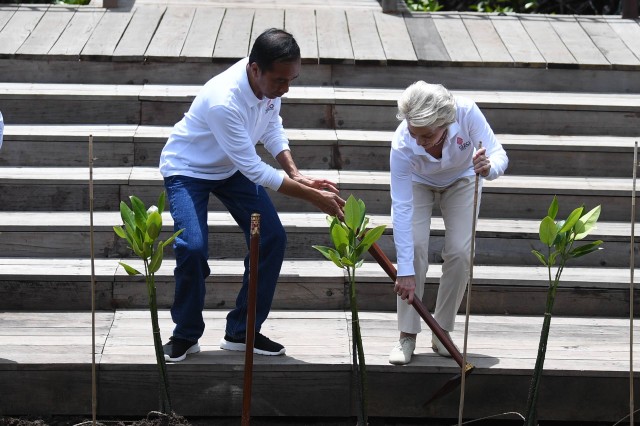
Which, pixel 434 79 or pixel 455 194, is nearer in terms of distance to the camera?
pixel 455 194

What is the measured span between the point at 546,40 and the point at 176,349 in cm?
337

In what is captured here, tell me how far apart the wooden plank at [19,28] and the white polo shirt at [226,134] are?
2.25 meters

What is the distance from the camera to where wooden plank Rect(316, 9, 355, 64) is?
5891mm

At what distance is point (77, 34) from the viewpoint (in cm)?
616

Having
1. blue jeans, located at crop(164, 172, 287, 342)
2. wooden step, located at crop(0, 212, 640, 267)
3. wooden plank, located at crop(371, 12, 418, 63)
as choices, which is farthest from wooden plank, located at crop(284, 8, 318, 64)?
blue jeans, located at crop(164, 172, 287, 342)

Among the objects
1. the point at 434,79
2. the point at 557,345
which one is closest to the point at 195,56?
the point at 434,79

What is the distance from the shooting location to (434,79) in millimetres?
5934

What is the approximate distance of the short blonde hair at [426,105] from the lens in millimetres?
3625

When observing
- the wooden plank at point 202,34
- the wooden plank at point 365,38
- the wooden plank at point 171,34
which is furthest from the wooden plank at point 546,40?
the wooden plank at point 171,34

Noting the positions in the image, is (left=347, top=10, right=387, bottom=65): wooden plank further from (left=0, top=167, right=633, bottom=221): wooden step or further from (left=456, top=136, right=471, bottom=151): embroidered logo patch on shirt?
(left=456, top=136, right=471, bottom=151): embroidered logo patch on shirt

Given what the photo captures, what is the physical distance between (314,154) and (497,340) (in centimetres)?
156

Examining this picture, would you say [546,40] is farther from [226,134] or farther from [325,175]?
[226,134]

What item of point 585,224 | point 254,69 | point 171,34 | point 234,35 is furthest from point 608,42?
point 254,69

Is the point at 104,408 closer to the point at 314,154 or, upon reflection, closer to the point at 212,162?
the point at 212,162
